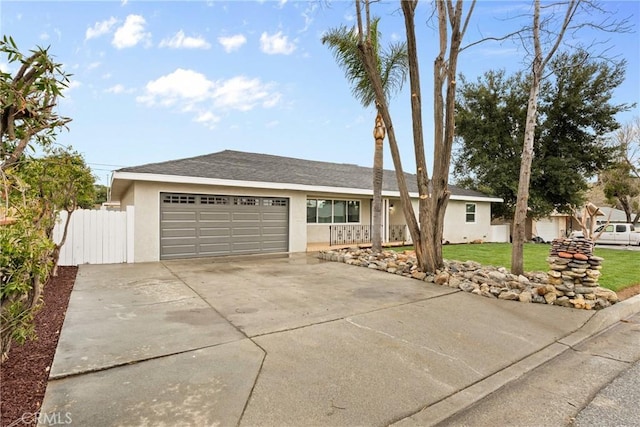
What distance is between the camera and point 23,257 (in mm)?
2672

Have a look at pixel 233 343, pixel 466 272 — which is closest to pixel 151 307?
pixel 233 343

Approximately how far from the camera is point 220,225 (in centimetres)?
1130

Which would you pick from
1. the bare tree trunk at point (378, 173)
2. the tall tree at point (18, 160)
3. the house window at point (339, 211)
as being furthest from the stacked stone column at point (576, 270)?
the house window at point (339, 211)

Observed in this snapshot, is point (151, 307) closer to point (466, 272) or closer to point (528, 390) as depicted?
point (528, 390)

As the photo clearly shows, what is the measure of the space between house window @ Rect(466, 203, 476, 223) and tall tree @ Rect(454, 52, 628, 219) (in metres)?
3.22

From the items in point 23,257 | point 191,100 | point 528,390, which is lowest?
point 528,390

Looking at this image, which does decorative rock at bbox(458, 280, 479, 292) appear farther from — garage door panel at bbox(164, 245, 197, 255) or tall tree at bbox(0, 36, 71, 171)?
garage door panel at bbox(164, 245, 197, 255)

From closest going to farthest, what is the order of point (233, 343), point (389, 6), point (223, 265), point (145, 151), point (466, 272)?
point (233, 343)
point (466, 272)
point (389, 6)
point (223, 265)
point (145, 151)

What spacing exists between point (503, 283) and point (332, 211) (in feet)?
30.9

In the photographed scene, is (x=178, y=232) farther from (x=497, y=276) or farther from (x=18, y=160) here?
(x=497, y=276)

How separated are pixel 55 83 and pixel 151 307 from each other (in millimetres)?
3669

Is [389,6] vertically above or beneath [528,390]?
above

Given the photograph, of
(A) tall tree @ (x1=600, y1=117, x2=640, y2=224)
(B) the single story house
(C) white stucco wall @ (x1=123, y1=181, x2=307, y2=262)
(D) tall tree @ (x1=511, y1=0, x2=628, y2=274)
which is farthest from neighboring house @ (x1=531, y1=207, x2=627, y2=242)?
(C) white stucco wall @ (x1=123, y1=181, x2=307, y2=262)

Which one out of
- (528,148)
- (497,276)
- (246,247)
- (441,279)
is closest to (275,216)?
(246,247)
